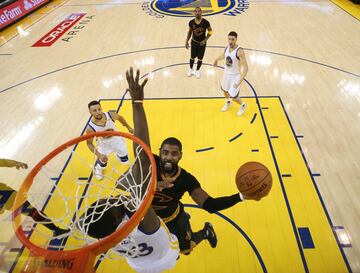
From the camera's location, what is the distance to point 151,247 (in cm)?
218

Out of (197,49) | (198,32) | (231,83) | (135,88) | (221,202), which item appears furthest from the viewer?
(197,49)

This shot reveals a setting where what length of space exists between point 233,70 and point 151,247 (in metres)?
3.98

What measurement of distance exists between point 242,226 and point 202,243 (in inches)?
24.7

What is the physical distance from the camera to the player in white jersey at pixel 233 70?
16.1 ft

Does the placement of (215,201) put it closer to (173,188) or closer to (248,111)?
(173,188)

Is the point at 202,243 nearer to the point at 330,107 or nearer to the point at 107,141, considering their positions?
the point at 107,141

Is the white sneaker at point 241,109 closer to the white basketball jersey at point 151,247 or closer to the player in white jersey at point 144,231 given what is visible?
the player in white jersey at point 144,231

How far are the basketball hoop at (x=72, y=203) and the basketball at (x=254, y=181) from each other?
95 centimetres

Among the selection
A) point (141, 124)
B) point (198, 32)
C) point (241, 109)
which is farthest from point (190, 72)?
point (141, 124)

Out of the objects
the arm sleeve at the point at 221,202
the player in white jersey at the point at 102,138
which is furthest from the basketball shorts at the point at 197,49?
the arm sleeve at the point at 221,202

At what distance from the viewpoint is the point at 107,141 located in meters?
4.15

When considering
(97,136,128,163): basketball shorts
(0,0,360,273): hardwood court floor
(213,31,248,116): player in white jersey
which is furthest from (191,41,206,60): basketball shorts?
(97,136,128,163): basketball shorts

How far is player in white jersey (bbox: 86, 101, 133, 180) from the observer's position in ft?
12.9

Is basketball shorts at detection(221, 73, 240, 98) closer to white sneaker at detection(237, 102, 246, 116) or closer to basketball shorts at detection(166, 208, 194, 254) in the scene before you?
white sneaker at detection(237, 102, 246, 116)
